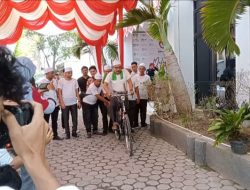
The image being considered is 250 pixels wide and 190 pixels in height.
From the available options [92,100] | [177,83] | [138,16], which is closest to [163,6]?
[138,16]

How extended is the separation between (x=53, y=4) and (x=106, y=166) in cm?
626

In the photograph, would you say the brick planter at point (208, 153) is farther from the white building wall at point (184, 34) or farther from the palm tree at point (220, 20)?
the white building wall at point (184, 34)

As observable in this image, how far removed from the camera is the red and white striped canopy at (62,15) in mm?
8688

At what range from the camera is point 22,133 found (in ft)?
3.64

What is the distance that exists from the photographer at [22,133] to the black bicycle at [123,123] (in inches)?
169

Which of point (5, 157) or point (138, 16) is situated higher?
point (138, 16)

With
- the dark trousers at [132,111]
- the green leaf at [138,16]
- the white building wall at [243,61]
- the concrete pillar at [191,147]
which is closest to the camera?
the concrete pillar at [191,147]

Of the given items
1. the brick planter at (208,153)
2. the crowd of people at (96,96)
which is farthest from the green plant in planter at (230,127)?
the crowd of people at (96,96)

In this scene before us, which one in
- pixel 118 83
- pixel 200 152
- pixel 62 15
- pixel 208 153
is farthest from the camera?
pixel 62 15

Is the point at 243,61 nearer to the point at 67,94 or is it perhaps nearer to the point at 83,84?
the point at 67,94

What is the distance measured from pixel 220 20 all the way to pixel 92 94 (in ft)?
12.5

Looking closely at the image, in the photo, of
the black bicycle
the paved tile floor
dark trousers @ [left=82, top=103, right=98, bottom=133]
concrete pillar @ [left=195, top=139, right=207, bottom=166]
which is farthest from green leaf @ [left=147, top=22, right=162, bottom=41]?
concrete pillar @ [left=195, top=139, right=207, bottom=166]

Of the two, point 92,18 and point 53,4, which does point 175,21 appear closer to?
point 92,18

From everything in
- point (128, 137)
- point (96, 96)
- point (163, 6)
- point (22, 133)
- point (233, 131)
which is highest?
point (163, 6)
